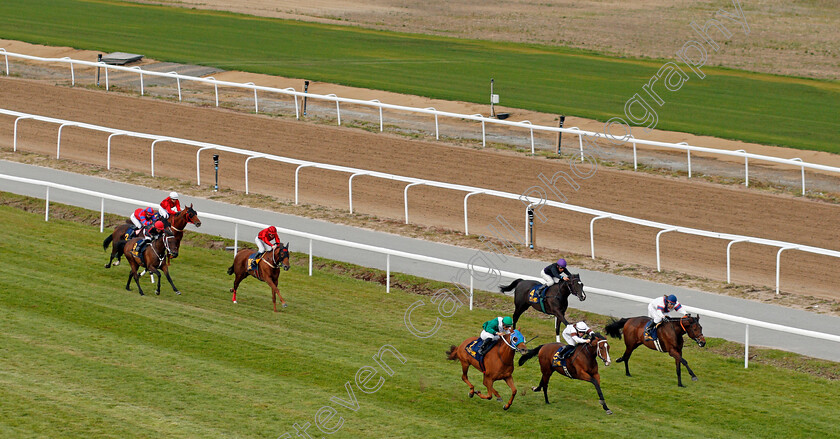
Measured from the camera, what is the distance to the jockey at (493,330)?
32.2ft

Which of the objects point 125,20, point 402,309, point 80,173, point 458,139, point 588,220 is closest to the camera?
point 402,309

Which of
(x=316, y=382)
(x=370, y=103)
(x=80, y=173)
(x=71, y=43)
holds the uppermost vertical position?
(x=71, y=43)

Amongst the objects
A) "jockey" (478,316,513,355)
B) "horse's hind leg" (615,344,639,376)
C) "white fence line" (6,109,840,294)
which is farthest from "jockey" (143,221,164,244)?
"horse's hind leg" (615,344,639,376)

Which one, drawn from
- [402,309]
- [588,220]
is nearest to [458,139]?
[588,220]

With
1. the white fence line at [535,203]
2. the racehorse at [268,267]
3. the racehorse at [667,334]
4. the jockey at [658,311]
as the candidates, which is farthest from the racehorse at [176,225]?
the jockey at [658,311]

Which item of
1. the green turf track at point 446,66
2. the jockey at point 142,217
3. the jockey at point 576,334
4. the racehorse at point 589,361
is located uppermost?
the green turf track at point 446,66

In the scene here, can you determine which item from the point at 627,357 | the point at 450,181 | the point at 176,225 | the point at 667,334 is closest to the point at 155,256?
the point at 176,225

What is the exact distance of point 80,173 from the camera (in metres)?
20.9

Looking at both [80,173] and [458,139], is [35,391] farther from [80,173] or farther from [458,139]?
[458,139]

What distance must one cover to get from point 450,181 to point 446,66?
12086 mm

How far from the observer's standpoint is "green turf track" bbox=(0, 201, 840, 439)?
9352 millimetres

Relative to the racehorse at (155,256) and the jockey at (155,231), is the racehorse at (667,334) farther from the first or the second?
the jockey at (155,231)

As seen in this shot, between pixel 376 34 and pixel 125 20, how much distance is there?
9386mm

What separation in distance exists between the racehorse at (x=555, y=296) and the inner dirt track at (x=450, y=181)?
427 centimetres
